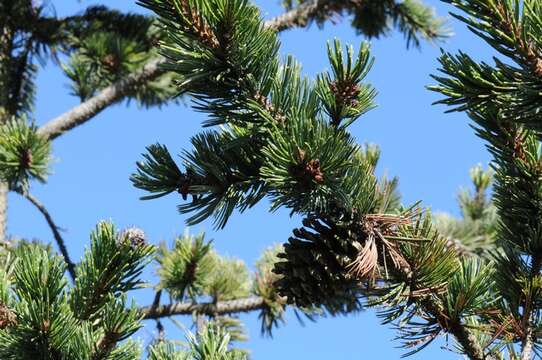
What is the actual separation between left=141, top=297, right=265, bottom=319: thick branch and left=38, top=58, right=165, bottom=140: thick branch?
903mm

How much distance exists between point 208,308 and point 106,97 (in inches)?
39.2

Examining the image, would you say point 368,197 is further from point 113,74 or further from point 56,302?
point 113,74

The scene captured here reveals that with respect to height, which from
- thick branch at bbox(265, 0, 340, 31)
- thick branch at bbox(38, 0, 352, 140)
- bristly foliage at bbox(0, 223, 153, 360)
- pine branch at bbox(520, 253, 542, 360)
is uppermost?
thick branch at bbox(265, 0, 340, 31)

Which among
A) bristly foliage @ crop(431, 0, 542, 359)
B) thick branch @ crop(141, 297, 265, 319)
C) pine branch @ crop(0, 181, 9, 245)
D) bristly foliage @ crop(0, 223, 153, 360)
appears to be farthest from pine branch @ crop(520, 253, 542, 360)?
pine branch @ crop(0, 181, 9, 245)

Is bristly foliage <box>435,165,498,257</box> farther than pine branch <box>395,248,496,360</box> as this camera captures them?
Yes

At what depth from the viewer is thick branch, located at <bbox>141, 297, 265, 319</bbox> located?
2.81 meters

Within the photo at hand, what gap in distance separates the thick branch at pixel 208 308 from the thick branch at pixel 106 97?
90 cm

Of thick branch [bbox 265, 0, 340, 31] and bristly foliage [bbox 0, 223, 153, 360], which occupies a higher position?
thick branch [bbox 265, 0, 340, 31]

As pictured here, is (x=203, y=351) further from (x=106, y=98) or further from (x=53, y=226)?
(x=106, y=98)

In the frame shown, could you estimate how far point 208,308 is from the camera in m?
2.96

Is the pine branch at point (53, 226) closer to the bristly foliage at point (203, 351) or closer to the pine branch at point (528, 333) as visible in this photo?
the bristly foliage at point (203, 351)

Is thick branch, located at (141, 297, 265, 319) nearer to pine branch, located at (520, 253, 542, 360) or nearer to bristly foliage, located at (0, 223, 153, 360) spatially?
bristly foliage, located at (0, 223, 153, 360)

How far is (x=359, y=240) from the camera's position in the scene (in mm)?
1403

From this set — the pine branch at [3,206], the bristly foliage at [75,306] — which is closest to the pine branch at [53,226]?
the pine branch at [3,206]
